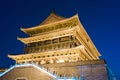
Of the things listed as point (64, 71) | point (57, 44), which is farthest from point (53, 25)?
point (64, 71)

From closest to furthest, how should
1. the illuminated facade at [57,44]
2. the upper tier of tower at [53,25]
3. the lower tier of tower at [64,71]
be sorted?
1. the lower tier of tower at [64,71]
2. the illuminated facade at [57,44]
3. the upper tier of tower at [53,25]

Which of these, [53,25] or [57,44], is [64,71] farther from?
[53,25]

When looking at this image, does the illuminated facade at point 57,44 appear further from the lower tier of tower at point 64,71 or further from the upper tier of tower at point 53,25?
the lower tier of tower at point 64,71

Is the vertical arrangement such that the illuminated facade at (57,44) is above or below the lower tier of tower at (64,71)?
above

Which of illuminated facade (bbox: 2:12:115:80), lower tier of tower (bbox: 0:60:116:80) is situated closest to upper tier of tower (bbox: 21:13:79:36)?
illuminated facade (bbox: 2:12:115:80)

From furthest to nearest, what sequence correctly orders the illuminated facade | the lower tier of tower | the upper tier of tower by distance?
the upper tier of tower → the illuminated facade → the lower tier of tower

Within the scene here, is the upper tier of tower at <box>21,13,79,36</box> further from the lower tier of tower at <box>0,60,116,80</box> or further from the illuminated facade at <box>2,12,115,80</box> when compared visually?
the lower tier of tower at <box>0,60,116,80</box>

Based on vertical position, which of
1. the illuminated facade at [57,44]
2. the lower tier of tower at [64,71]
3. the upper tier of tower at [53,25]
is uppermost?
the upper tier of tower at [53,25]

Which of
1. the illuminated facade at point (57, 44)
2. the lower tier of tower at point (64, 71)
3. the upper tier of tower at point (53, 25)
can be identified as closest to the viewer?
the lower tier of tower at point (64, 71)

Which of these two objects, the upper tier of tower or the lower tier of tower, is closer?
the lower tier of tower

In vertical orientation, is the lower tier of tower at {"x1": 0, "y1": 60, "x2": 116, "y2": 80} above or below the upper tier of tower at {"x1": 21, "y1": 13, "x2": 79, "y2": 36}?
below

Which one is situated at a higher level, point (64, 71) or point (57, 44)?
point (57, 44)

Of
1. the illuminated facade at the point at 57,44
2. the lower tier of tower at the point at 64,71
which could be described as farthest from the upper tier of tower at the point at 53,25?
the lower tier of tower at the point at 64,71

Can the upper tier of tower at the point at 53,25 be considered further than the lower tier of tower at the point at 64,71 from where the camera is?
Yes
